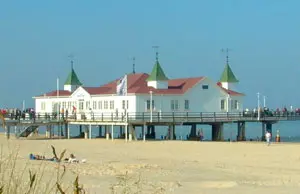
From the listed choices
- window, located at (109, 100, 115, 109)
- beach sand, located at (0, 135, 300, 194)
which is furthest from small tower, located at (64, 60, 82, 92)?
beach sand, located at (0, 135, 300, 194)

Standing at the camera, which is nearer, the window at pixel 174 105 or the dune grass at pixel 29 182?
the dune grass at pixel 29 182

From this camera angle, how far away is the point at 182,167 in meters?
25.5

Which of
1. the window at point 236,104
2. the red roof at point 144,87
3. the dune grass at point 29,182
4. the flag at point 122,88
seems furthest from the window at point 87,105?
the dune grass at point 29,182

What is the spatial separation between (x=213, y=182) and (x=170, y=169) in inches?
203

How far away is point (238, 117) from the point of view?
5228 centimetres

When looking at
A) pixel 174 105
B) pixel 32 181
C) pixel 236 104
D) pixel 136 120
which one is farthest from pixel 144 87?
pixel 32 181

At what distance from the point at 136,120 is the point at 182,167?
2055 centimetres

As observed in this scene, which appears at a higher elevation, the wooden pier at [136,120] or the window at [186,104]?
the window at [186,104]

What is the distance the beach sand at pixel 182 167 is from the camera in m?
16.8

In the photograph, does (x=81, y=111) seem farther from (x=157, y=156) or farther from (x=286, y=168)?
(x=286, y=168)

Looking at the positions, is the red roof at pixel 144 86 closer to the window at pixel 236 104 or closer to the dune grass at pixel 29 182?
the window at pixel 236 104

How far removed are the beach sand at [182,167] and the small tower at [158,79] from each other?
1031cm

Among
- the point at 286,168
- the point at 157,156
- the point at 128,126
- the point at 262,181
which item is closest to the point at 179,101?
the point at 128,126

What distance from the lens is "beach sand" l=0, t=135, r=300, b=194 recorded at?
1677cm
